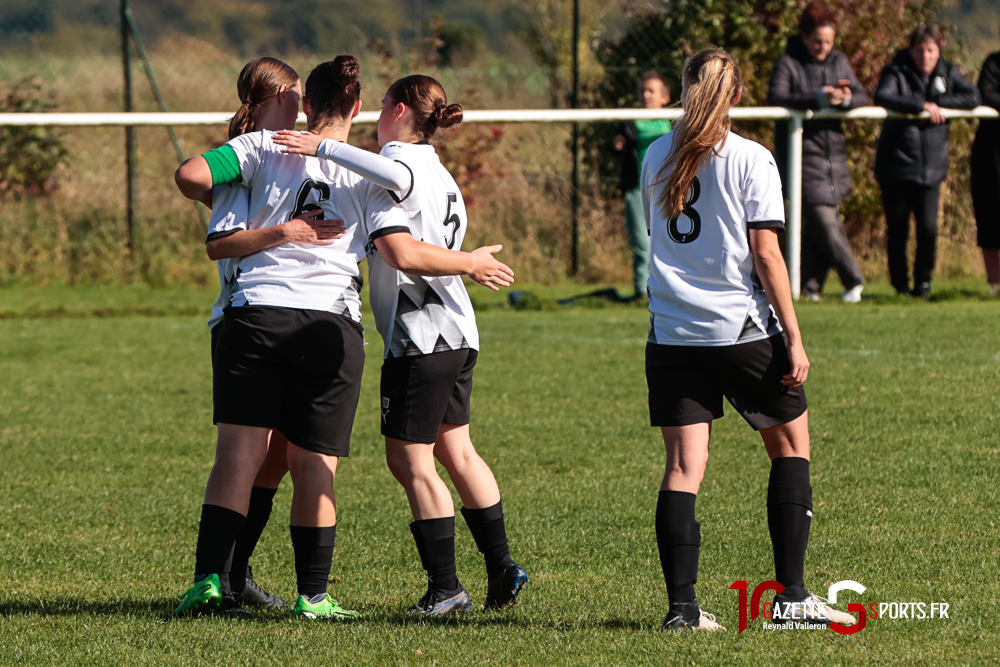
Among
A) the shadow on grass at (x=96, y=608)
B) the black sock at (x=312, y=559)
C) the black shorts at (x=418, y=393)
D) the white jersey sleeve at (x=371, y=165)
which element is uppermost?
the white jersey sleeve at (x=371, y=165)

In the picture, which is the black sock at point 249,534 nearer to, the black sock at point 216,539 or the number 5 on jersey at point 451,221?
the black sock at point 216,539

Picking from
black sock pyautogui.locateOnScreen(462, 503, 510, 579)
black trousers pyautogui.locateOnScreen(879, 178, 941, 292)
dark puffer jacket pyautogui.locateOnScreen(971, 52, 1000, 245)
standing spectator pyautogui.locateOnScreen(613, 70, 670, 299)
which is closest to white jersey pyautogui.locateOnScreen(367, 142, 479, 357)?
black sock pyautogui.locateOnScreen(462, 503, 510, 579)

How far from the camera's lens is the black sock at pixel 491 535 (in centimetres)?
428

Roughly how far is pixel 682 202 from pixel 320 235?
117 centimetres

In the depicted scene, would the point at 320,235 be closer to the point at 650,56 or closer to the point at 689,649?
the point at 689,649

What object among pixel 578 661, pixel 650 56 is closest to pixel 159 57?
pixel 650 56

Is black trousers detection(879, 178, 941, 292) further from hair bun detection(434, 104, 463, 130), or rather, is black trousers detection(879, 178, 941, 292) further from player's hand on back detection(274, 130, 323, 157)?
player's hand on back detection(274, 130, 323, 157)

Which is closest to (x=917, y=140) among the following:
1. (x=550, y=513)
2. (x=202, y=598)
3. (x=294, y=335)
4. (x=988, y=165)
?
(x=988, y=165)

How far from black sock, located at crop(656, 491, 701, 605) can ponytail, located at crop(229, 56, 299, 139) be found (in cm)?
187

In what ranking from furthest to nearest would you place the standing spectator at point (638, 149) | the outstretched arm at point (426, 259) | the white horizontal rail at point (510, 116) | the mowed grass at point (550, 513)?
the standing spectator at point (638, 149), the white horizontal rail at point (510, 116), the outstretched arm at point (426, 259), the mowed grass at point (550, 513)

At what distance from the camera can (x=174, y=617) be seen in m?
4.02

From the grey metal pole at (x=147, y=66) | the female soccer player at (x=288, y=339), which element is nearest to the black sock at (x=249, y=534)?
the female soccer player at (x=288, y=339)

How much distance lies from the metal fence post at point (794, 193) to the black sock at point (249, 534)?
830 centimetres

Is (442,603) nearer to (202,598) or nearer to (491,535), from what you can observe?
(491,535)
